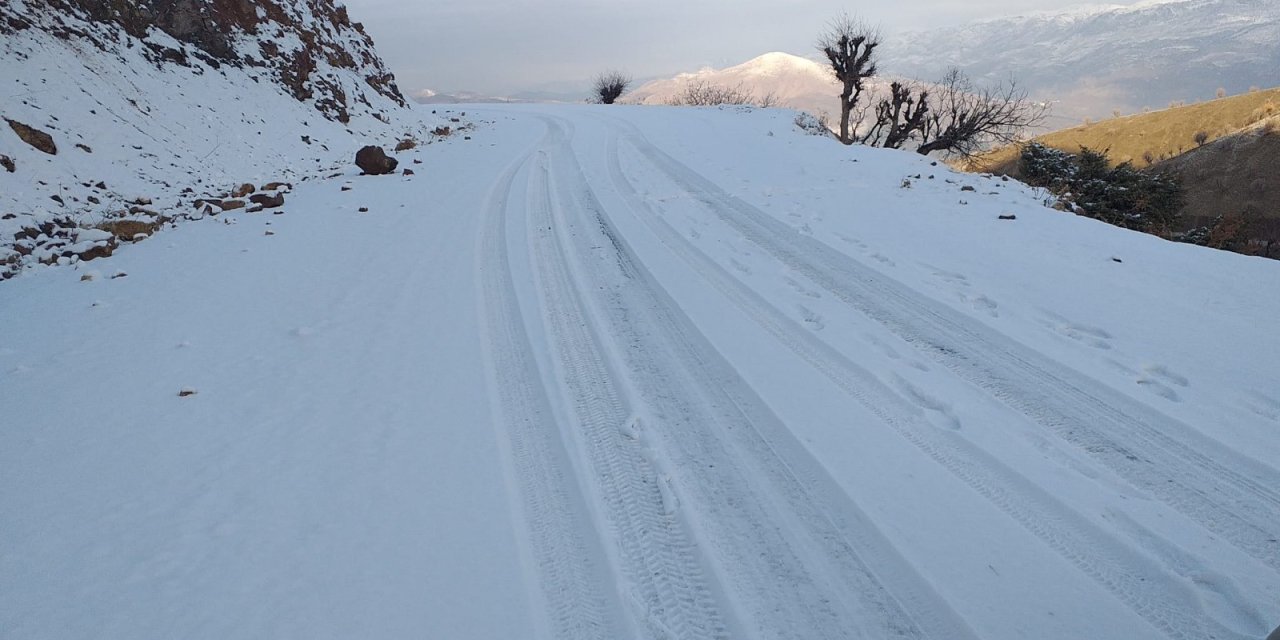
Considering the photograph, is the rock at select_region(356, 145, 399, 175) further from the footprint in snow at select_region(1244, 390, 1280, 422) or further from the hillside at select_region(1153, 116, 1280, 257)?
the hillside at select_region(1153, 116, 1280, 257)

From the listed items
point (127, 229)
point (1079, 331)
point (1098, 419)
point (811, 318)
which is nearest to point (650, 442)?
point (811, 318)

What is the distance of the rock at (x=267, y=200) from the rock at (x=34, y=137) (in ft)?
6.60

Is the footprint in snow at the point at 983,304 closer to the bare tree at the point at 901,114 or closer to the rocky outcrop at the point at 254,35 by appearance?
the rocky outcrop at the point at 254,35

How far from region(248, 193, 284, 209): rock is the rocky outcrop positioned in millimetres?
4097

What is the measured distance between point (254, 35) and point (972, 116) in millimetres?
22216

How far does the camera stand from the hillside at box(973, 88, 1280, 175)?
39.7 metres

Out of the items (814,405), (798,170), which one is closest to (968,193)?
(798,170)

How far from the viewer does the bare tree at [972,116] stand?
2041cm

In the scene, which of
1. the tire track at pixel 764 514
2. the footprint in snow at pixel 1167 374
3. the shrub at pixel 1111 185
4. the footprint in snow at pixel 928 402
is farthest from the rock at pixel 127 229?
the shrub at pixel 1111 185

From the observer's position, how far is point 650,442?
9.83ft

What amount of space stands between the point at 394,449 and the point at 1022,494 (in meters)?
2.98

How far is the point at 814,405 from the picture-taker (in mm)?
3262

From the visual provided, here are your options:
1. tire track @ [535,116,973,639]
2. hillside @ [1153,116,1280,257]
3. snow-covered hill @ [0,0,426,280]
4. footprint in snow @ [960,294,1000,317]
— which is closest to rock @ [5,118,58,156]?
snow-covered hill @ [0,0,426,280]

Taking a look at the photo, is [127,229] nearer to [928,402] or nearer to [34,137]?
[34,137]
